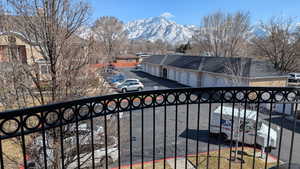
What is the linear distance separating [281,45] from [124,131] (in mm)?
22140

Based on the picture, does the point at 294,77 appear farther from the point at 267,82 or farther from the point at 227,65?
the point at 227,65

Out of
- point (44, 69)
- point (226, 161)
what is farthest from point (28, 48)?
point (226, 161)

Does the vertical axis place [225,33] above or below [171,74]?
above

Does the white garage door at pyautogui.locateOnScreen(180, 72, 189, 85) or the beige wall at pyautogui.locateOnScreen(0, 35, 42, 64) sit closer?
the beige wall at pyautogui.locateOnScreen(0, 35, 42, 64)

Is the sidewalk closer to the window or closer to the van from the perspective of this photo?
the van

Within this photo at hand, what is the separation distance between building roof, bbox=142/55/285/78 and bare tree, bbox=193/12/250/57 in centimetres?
598

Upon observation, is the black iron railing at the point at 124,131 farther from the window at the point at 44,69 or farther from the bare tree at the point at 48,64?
the window at the point at 44,69

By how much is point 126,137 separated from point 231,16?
26.0 m

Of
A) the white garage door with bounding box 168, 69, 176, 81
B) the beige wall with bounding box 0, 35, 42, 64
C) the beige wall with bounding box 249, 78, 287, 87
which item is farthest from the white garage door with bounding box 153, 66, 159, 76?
the beige wall with bounding box 0, 35, 42, 64

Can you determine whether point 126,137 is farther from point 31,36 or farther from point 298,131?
point 298,131

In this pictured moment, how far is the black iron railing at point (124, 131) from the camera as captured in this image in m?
1.62

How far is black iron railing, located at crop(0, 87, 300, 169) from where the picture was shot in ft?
5.33

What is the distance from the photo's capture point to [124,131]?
5875 millimetres

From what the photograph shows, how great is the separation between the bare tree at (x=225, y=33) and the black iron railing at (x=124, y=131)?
17.2m
